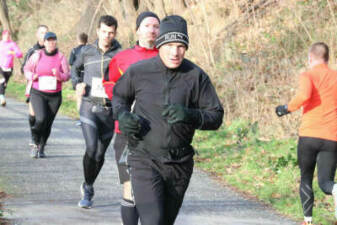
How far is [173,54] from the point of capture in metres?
4.66

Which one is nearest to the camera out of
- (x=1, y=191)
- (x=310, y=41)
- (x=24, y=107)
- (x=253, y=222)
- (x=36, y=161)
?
(x=253, y=222)

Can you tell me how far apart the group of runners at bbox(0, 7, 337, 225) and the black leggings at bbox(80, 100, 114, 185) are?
0.01 metres

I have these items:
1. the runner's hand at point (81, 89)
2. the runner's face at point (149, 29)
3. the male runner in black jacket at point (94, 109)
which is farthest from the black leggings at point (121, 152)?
the runner's hand at point (81, 89)

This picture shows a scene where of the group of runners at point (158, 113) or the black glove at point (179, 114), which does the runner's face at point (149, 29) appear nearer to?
the group of runners at point (158, 113)

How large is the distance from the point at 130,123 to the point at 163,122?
0.24 m

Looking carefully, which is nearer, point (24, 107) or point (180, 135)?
point (180, 135)

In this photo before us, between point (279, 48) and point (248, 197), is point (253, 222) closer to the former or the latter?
point (248, 197)

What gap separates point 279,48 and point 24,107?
813cm

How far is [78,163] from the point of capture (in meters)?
10.7

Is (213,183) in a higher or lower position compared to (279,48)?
lower

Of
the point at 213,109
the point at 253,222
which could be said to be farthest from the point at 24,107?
the point at 213,109

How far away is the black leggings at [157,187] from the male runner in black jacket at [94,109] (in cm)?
269

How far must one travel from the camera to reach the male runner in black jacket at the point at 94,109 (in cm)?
736

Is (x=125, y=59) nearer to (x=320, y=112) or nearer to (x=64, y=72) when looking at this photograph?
(x=320, y=112)
